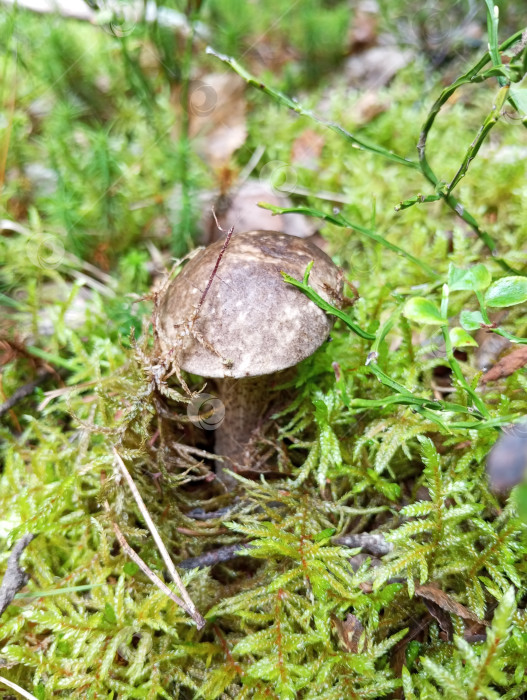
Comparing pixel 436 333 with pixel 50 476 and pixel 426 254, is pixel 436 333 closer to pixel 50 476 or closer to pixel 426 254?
pixel 426 254

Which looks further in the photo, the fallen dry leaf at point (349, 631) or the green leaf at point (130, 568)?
the green leaf at point (130, 568)

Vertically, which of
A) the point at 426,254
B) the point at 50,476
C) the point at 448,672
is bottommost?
the point at 448,672

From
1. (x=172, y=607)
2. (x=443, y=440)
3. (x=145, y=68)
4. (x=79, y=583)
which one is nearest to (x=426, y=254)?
(x=443, y=440)
